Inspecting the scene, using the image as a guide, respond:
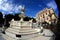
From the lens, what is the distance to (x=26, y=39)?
4.57 m

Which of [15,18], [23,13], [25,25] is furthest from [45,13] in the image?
[15,18]

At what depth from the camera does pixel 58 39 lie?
53.1 inches

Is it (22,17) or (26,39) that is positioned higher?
(22,17)

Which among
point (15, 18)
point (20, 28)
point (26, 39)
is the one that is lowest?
point (26, 39)

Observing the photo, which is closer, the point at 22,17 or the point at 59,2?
the point at 59,2

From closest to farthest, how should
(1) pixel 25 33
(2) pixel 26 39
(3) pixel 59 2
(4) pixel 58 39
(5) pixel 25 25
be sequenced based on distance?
(3) pixel 59 2
(4) pixel 58 39
(2) pixel 26 39
(1) pixel 25 33
(5) pixel 25 25

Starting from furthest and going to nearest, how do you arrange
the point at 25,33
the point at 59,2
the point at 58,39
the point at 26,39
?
the point at 25,33 → the point at 26,39 → the point at 58,39 → the point at 59,2

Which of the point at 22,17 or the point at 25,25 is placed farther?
the point at 25,25

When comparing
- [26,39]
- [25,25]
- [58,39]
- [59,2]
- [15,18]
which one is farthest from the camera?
[15,18]

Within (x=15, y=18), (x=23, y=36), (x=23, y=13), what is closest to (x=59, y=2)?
(x=23, y=36)

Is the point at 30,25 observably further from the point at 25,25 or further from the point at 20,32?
the point at 20,32

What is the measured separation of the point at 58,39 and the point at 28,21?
454cm

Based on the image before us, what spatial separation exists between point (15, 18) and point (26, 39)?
2512 millimetres

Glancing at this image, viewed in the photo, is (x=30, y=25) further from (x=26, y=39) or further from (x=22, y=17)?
(x=26, y=39)
